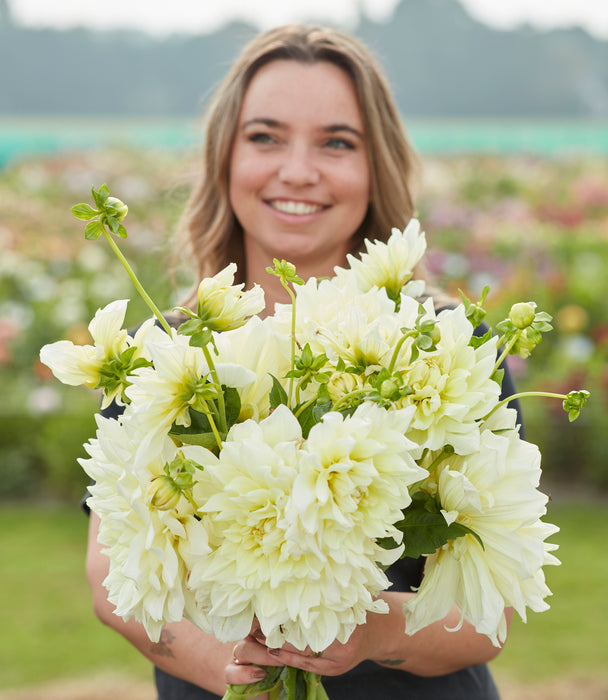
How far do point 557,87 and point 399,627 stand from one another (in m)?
18.8

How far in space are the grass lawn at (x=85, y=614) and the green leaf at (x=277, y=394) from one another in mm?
2716

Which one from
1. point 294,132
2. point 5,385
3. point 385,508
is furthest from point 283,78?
point 5,385

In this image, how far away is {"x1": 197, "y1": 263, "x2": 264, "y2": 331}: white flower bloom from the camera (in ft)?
2.72

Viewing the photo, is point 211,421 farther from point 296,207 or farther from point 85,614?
point 85,614

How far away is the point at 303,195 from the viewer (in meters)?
1.64

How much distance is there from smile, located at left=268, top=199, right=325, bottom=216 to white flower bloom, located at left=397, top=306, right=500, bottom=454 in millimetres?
833

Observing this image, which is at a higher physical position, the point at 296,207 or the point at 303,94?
the point at 303,94

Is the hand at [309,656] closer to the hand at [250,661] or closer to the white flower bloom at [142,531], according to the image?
the hand at [250,661]

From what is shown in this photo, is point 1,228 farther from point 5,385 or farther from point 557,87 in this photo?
point 557,87

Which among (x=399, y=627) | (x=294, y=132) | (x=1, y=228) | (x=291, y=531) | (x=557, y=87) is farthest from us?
(x=557, y=87)

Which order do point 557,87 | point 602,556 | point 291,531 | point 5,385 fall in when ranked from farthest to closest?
point 557,87 < point 5,385 < point 602,556 < point 291,531

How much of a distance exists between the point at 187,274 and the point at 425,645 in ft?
4.51

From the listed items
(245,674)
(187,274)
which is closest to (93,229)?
(245,674)

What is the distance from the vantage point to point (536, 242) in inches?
260
